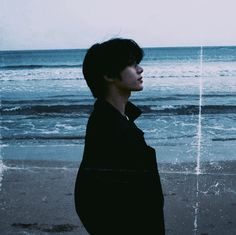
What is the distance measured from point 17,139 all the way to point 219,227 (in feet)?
24.6

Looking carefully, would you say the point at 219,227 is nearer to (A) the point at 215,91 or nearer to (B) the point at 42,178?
(B) the point at 42,178

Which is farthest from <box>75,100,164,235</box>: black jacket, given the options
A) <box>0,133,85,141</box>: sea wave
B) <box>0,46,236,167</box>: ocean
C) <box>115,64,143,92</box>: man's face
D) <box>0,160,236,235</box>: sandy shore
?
<box>0,133,85,141</box>: sea wave

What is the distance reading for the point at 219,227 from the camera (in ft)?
14.5

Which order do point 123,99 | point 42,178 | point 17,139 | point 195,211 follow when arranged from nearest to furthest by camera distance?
point 123,99 < point 195,211 < point 42,178 < point 17,139

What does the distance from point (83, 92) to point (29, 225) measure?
20709 mm

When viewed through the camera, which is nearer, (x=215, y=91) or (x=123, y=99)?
(x=123, y=99)

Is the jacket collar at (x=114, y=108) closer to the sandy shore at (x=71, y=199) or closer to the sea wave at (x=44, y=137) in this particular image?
the sandy shore at (x=71, y=199)

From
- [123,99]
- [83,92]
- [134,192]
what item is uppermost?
[123,99]

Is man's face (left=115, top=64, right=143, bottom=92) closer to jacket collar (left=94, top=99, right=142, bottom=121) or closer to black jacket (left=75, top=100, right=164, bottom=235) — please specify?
jacket collar (left=94, top=99, right=142, bottom=121)

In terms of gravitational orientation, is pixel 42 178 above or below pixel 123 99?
below

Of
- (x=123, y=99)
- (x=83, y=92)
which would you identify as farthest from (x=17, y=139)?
(x=83, y=92)

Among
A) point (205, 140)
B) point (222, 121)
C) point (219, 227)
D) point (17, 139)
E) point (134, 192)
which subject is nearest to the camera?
point (134, 192)

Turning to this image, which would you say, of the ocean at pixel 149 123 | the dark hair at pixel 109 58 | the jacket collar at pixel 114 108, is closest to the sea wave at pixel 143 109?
the ocean at pixel 149 123

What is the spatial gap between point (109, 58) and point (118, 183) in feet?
1.84
